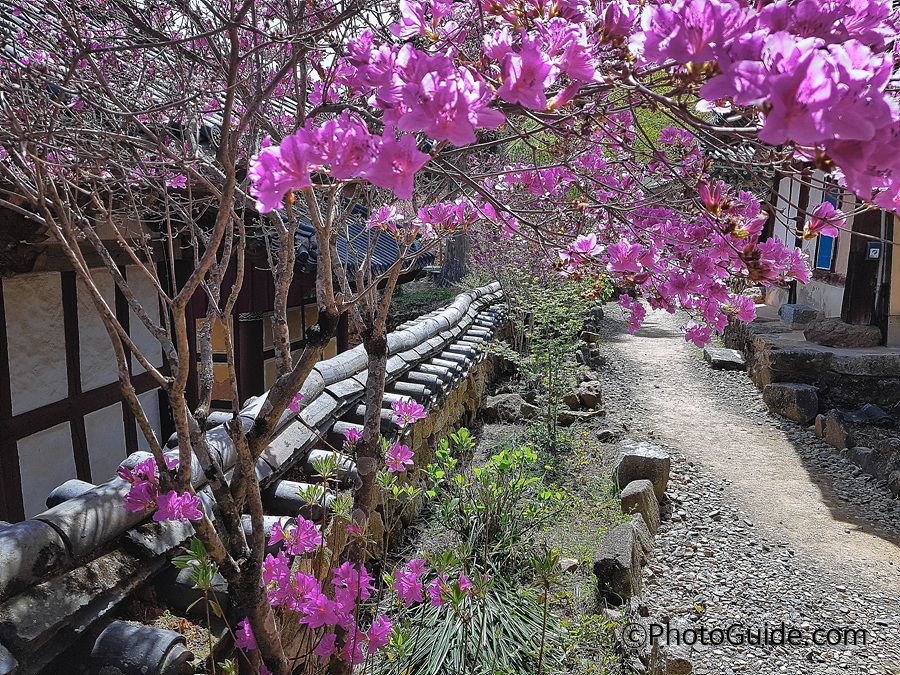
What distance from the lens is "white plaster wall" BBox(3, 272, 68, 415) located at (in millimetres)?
3271

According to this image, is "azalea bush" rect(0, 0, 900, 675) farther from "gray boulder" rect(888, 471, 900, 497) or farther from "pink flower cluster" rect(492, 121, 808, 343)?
"gray boulder" rect(888, 471, 900, 497)

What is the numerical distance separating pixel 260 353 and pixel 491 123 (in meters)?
5.48

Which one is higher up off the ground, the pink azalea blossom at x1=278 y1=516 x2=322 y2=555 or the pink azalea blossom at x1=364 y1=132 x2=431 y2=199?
the pink azalea blossom at x1=364 y1=132 x2=431 y2=199

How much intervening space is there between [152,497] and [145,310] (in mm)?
3212

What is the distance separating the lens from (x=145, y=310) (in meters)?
4.21

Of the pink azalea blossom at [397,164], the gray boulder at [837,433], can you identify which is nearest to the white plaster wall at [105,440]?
the pink azalea blossom at [397,164]

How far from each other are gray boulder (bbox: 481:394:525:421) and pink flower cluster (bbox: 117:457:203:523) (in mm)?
4757

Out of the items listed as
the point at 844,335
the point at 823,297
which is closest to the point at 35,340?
the point at 844,335

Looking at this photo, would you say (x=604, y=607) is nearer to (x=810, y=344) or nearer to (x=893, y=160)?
(x=893, y=160)

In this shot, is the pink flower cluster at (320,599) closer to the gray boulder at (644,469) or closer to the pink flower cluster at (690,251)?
the pink flower cluster at (690,251)

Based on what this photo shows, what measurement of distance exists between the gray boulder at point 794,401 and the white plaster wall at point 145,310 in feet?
21.9

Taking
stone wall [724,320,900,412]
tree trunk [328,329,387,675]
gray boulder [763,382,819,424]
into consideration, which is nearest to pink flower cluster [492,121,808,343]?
tree trunk [328,329,387,675]

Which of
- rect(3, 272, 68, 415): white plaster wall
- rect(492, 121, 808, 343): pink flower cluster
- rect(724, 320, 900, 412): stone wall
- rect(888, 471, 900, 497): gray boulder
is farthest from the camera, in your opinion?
rect(724, 320, 900, 412): stone wall

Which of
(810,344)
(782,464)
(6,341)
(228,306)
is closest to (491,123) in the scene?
(228,306)
